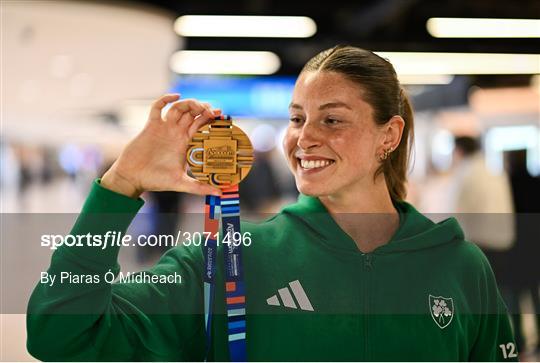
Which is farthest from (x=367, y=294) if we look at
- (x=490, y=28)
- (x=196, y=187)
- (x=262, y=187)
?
(x=262, y=187)

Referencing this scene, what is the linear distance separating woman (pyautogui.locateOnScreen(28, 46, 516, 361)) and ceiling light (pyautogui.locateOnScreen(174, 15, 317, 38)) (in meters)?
1.28

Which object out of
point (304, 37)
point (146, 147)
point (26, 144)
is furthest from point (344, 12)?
point (146, 147)

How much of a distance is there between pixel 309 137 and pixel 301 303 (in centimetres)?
30

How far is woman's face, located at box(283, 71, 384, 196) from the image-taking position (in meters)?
1.17

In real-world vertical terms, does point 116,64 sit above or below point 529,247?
above

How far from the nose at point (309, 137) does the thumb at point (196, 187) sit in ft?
0.60

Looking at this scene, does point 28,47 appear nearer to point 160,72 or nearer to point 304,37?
point 160,72

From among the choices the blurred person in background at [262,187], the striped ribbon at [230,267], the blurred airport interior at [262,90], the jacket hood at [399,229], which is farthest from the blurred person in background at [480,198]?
the blurred person in background at [262,187]

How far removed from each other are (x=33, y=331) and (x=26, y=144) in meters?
2.74

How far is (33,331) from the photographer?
3.53 feet

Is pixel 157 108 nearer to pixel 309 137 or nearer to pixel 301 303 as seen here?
pixel 309 137

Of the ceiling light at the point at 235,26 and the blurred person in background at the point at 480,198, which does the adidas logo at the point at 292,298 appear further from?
the ceiling light at the point at 235,26

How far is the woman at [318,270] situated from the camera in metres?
1.07

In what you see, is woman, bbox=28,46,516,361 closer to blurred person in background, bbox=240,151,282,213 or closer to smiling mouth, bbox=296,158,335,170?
smiling mouth, bbox=296,158,335,170
